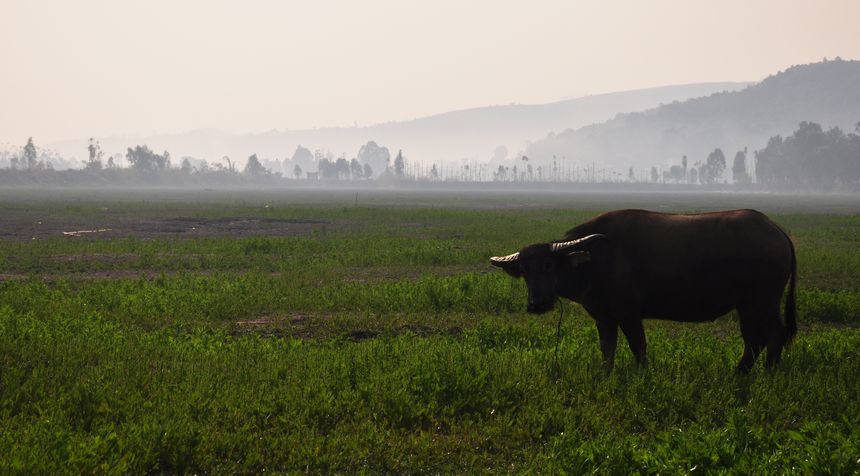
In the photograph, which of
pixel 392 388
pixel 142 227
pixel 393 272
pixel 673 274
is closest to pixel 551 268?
pixel 673 274

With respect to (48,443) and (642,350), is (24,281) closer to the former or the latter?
(48,443)

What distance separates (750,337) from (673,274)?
1.45 meters

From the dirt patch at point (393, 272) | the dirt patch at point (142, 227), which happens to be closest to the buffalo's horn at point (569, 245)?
the dirt patch at point (393, 272)

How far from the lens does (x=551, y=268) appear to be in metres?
11.0

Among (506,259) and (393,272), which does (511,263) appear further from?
(393,272)

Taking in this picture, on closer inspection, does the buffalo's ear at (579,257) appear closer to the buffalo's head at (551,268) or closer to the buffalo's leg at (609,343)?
the buffalo's head at (551,268)

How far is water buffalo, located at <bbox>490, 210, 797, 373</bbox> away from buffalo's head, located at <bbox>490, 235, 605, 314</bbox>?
0.05ft

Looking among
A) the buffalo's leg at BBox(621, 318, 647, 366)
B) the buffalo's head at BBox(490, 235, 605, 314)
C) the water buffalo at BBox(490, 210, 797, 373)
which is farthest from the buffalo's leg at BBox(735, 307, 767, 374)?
the buffalo's head at BBox(490, 235, 605, 314)

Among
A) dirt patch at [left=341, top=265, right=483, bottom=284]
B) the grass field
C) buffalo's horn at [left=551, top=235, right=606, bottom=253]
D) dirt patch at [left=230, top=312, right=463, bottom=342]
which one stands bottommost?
dirt patch at [left=341, top=265, right=483, bottom=284]

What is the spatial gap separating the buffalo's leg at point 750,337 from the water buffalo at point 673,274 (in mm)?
13

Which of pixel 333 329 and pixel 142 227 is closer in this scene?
pixel 333 329

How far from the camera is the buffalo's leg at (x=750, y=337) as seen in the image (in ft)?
35.8

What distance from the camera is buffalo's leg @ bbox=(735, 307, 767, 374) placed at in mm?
10906

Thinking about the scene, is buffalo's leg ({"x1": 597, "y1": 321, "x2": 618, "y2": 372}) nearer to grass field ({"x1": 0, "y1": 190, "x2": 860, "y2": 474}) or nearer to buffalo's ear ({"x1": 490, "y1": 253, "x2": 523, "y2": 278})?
grass field ({"x1": 0, "y1": 190, "x2": 860, "y2": 474})
